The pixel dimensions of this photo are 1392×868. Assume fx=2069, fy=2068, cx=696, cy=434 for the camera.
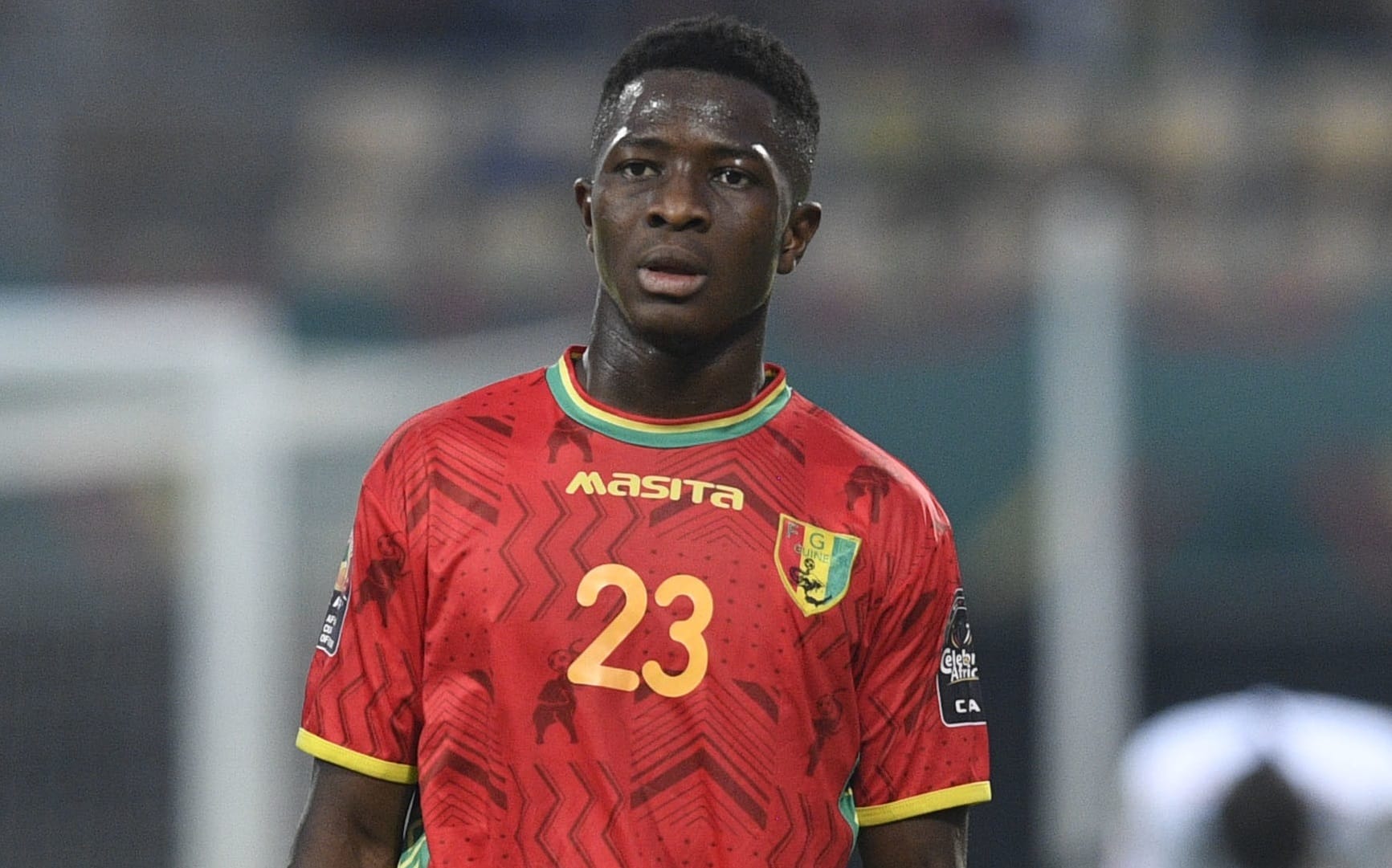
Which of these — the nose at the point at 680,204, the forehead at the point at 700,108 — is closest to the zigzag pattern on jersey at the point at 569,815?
the nose at the point at 680,204

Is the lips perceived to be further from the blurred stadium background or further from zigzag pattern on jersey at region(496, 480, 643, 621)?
the blurred stadium background

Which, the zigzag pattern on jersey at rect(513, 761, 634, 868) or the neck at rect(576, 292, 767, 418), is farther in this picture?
the neck at rect(576, 292, 767, 418)

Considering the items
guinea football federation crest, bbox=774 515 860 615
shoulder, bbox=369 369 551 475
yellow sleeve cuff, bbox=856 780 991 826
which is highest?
shoulder, bbox=369 369 551 475

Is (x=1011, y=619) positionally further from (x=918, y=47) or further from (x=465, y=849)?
(x=465, y=849)

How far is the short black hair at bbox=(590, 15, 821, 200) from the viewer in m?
2.13

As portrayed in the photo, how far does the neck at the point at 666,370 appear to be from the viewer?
2135mm

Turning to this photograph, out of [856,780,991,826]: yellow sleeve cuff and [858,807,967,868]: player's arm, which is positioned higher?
[856,780,991,826]: yellow sleeve cuff

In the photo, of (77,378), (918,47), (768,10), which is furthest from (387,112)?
(77,378)

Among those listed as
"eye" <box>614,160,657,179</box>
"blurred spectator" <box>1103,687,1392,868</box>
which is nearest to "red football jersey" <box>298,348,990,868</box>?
"eye" <box>614,160,657,179</box>

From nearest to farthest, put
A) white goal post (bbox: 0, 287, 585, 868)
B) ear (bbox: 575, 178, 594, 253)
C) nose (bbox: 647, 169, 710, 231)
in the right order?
nose (bbox: 647, 169, 710, 231) → ear (bbox: 575, 178, 594, 253) → white goal post (bbox: 0, 287, 585, 868)

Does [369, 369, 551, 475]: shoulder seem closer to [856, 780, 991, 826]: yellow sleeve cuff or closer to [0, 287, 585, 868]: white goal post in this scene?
[856, 780, 991, 826]: yellow sleeve cuff

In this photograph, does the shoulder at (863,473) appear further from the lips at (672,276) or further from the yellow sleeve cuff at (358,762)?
the yellow sleeve cuff at (358,762)

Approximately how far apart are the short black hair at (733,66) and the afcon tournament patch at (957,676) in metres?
0.48

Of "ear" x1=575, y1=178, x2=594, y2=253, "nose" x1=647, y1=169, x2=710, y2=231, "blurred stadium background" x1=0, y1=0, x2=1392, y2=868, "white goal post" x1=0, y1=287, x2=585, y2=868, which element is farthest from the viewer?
"blurred stadium background" x1=0, y1=0, x2=1392, y2=868
